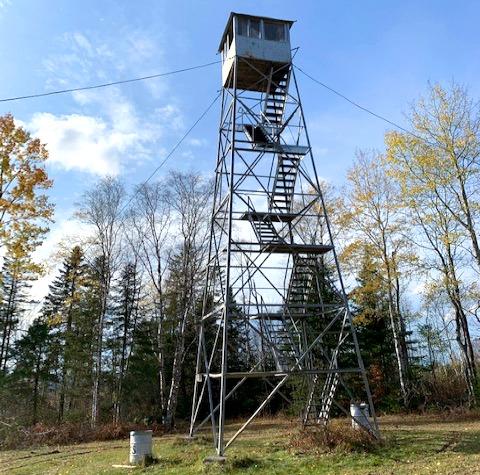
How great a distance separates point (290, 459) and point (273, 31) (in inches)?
456

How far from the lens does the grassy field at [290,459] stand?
901 cm

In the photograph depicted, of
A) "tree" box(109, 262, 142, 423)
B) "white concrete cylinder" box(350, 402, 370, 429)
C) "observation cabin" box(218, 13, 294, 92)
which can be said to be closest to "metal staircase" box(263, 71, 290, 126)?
"observation cabin" box(218, 13, 294, 92)

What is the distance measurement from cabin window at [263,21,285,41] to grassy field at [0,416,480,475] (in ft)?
37.0

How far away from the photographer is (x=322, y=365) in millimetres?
21609

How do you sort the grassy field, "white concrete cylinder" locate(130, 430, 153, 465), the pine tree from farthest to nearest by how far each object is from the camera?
the pine tree → "white concrete cylinder" locate(130, 430, 153, 465) → the grassy field

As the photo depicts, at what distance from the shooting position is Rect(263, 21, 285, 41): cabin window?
13906mm

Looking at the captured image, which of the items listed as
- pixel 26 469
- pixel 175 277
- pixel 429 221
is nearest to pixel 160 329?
pixel 175 277

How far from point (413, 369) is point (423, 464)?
60.9 feet

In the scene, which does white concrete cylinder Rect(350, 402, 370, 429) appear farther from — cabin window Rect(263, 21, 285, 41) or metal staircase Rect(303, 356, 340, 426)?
cabin window Rect(263, 21, 285, 41)

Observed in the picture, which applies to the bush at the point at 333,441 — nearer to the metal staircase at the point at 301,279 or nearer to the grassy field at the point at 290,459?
the grassy field at the point at 290,459

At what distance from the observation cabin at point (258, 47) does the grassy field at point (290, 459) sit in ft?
33.2

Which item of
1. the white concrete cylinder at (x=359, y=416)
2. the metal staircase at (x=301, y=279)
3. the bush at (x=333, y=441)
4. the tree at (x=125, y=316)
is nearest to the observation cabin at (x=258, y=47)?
the metal staircase at (x=301, y=279)

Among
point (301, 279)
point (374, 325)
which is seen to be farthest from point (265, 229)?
point (374, 325)

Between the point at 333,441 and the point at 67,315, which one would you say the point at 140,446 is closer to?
the point at 333,441
